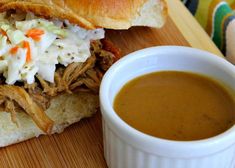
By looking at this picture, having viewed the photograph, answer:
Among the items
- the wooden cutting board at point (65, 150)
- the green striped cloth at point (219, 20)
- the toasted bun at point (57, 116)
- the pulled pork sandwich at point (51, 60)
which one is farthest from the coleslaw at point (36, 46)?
the green striped cloth at point (219, 20)

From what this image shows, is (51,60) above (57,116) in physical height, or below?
above

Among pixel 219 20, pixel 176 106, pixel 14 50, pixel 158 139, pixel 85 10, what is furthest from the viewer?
pixel 219 20

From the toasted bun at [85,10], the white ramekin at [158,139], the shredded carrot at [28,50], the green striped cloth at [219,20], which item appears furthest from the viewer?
the green striped cloth at [219,20]

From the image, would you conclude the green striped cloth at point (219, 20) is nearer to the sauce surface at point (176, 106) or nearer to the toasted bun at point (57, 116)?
the sauce surface at point (176, 106)

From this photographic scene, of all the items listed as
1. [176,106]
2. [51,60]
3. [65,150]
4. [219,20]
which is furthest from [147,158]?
[219,20]

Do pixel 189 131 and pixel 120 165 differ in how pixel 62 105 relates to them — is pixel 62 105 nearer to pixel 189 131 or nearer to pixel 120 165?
pixel 120 165

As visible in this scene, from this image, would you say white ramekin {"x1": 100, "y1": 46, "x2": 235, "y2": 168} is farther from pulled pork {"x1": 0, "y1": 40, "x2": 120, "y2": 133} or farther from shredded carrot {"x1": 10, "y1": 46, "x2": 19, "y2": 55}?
shredded carrot {"x1": 10, "y1": 46, "x2": 19, "y2": 55}

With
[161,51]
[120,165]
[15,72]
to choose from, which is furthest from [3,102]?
[161,51]

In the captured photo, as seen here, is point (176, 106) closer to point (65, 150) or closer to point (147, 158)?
point (147, 158)
